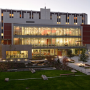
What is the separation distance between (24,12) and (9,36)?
3635 centimetres

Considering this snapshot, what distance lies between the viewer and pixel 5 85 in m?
13.6

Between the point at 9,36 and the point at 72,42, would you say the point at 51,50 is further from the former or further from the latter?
the point at 9,36

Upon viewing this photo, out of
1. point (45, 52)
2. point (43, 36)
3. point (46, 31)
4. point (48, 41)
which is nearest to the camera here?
point (45, 52)

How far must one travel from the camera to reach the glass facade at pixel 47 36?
157ft

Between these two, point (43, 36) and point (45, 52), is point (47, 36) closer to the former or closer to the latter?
point (43, 36)

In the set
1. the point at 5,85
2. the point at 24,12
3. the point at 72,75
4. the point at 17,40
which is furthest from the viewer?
the point at 24,12

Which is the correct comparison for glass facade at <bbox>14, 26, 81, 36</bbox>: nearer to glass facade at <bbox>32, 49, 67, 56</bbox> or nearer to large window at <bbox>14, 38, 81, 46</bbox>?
large window at <bbox>14, 38, 81, 46</bbox>

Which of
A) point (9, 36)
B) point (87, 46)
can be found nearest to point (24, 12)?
point (9, 36)

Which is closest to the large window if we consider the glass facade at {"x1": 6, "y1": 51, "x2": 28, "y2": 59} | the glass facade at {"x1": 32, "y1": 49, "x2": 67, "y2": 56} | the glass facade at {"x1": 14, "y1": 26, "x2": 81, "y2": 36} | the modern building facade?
the modern building facade

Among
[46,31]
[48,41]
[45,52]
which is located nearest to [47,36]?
[48,41]

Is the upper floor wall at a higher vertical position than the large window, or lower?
higher

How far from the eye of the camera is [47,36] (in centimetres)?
4912

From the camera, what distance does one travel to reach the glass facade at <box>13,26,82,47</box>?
47.9 m

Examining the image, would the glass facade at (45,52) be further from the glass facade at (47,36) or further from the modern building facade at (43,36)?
the glass facade at (47,36)
